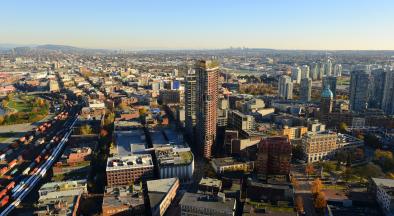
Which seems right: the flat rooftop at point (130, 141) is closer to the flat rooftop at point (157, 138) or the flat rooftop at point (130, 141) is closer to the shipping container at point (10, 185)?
the flat rooftop at point (157, 138)

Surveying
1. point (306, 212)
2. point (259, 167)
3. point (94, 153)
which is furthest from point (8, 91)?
point (306, 212)

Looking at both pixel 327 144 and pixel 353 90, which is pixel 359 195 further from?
pixel 353 90

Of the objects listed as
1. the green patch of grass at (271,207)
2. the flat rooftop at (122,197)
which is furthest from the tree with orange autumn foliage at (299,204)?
the flat rooftop at (122,197)

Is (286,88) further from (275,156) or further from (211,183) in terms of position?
(211,183)

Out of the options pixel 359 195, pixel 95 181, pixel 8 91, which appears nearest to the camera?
pixel 359 195

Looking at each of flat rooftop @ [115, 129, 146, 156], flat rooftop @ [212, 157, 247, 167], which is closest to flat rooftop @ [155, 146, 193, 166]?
flat rooftop @ [212, 157, 247, 167]

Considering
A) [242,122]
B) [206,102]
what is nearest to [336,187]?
[242,122]
